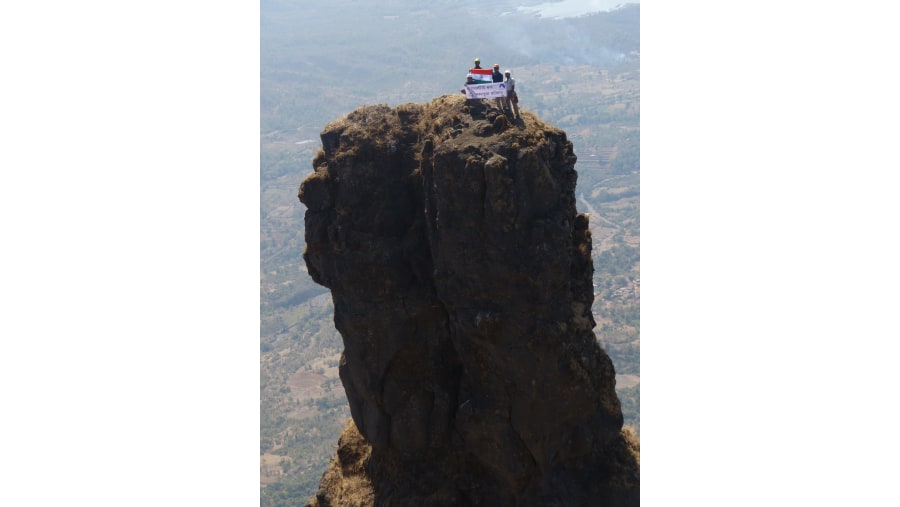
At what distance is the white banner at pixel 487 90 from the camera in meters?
20.7

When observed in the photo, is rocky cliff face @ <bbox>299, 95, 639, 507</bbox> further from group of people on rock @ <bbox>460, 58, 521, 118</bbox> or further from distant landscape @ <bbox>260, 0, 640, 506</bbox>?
distant landscape @ <bbox>260, 0, 640, 506</bbox>

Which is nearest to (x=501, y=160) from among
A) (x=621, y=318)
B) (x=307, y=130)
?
(x=621, y=318)

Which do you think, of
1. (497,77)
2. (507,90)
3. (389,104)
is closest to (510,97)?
(507,90)

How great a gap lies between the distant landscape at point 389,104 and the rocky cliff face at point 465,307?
3255cm

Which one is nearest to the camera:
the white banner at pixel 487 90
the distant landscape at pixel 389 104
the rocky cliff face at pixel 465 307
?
the rocky cliff face at pixel 465 307

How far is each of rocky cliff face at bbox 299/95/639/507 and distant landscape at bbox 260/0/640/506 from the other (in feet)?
107

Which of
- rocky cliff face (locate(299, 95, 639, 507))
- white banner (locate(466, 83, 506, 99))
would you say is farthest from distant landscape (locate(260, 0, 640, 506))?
white banner (locate(466, 83, 506, 99))

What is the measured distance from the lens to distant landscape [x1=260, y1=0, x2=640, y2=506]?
248ft

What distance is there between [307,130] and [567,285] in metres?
139

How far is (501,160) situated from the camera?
63.8 feet

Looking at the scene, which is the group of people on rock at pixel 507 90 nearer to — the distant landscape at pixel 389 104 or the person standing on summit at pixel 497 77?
the person standing on summit at pixel 497 77

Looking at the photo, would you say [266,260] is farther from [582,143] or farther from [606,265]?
[582,143]

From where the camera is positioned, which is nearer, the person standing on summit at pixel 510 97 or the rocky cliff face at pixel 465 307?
the rocky cliff face at pixel 465 307

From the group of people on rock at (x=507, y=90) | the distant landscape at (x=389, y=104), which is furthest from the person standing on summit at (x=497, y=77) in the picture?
the distant landscape at (x=389, y=104)
